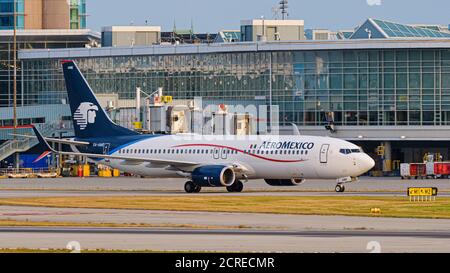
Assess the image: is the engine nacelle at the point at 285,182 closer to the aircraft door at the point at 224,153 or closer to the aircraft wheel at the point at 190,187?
the aircraft door at the point at 224,153

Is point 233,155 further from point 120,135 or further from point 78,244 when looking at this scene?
point 78,244

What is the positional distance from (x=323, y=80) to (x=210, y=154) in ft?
152

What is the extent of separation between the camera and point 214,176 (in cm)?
8362

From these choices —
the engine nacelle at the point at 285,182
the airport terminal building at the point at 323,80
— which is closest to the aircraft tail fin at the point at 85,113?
the engine nacelle at the point at 285,182

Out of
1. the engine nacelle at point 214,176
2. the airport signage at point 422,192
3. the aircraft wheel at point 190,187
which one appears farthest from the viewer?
the aircraft wheel at point 190,187

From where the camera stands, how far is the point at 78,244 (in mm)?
40688

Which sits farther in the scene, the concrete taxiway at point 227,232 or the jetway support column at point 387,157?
the jetway support column at point 387,157

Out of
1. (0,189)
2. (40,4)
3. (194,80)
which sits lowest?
(0,189)

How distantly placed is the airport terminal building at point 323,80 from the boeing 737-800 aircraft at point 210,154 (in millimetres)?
39322

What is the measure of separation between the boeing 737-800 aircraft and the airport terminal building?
39.3m

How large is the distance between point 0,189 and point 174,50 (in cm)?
5172

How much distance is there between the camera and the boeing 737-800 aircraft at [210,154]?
8269 cm

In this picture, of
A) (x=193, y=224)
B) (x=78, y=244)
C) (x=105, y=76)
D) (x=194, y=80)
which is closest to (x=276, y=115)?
(x=194, y=80)

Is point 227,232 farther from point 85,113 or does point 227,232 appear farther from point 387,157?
point 387,157
